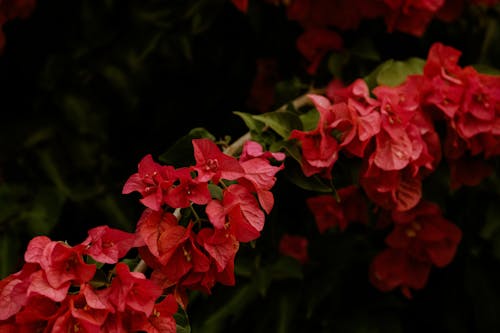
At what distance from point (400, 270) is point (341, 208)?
0.17 metres

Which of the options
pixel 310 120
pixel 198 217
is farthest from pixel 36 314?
pixel 310 120

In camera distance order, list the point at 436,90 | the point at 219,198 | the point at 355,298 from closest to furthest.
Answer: the point at 219,198 < the point at 436,90 < the point at 355,298

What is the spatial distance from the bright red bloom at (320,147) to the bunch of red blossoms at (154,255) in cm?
9

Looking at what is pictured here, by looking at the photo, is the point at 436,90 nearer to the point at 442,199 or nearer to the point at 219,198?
the point at 442,199

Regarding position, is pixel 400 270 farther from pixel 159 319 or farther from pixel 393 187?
pixel 159 319

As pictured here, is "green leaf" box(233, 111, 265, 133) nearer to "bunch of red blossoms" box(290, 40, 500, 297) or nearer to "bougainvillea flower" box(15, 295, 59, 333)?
"bunch of red blossoms" box(290, 40, 500, 297)

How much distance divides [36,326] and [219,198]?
29cm

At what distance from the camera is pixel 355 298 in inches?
62.2

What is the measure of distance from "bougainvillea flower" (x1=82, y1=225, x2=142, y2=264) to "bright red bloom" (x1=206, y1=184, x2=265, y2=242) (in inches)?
4.6

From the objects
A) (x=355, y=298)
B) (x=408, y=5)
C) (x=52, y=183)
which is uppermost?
(x=408, y=5)

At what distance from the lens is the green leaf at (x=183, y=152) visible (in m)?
1.19

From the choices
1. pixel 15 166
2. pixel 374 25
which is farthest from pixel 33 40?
pixel 374 25

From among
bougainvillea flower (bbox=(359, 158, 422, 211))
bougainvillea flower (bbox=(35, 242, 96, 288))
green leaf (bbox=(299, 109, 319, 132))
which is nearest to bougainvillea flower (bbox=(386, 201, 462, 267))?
bougainvillea flower (bbox=(359, 158, 422, 211))

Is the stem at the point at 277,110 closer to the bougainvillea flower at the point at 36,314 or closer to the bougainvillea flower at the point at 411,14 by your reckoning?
the bougainvillea flower at the point at 411,14
